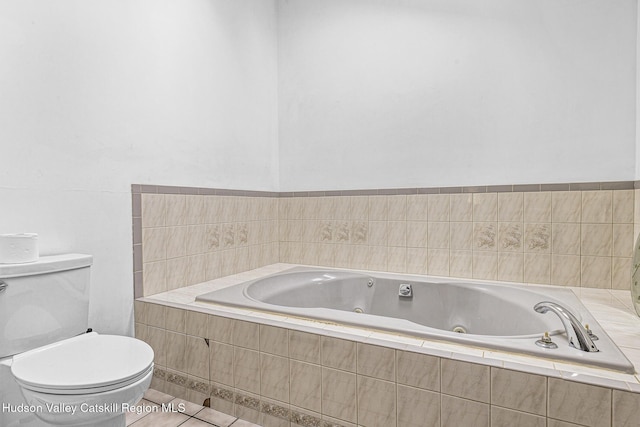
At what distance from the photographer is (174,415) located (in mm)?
1714

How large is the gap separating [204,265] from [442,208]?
1.58m

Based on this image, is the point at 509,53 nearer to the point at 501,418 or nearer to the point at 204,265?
the point at 501,418

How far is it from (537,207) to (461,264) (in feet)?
1.80

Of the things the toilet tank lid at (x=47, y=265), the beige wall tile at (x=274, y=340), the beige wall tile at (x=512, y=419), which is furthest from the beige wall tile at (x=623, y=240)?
the toilet tank lid at (x=47, y=265)

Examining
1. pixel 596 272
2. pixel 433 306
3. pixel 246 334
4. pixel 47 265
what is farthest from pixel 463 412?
pixel 47 265

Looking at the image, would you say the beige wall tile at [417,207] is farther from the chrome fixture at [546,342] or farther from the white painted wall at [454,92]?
the chrome fixture at [546,342]

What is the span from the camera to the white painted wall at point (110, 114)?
4.99ft

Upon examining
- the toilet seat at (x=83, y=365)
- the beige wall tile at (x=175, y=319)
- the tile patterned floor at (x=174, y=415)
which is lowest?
the tile patterned floor at (x=174, y=415)

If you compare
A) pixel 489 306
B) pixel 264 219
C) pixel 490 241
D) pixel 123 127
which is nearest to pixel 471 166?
pixel 490 241

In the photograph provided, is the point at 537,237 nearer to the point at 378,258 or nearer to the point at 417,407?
the point at 378,258

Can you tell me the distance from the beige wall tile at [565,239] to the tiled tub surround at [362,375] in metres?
0.23

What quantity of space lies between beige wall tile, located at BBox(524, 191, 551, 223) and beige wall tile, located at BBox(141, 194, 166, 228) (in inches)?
83.3

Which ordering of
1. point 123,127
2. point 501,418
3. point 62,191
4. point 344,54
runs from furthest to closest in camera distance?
point 344,54
point 123,127
point 62,191
point 501,418

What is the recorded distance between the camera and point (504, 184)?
2209mm
